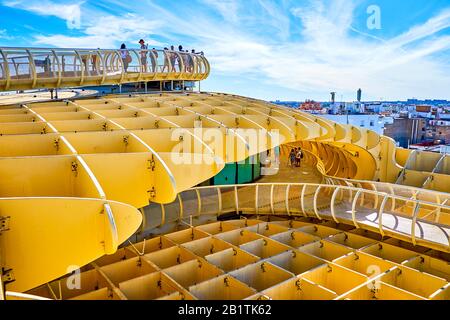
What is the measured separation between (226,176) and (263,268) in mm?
9923

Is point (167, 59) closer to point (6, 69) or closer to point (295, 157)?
point (6, 69)

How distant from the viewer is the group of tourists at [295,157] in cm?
3109

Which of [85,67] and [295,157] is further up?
[85,67]

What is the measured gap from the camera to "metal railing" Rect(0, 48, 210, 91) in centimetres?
1581

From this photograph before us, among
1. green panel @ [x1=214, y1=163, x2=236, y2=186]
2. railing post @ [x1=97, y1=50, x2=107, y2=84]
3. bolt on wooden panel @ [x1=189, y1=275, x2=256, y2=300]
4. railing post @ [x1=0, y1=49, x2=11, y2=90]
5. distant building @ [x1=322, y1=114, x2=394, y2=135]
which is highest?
railing post @ [x1=97, y1=50, x2=107, y2=84]

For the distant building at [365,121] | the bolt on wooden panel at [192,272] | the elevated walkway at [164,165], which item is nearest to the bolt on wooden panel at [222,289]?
the bolt on wooden panel at [192,272]

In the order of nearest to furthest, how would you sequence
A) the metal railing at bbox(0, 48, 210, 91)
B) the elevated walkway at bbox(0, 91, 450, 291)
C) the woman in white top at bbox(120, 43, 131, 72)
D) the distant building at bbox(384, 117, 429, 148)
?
the elevated walkway at bbox(0, 91, 450, 291) < the metal railing at bbox(0, 48, 210, 91) < the woman in white top at bbox(120, 43, 131, 72) < the distant building at bbox(384, 117, 429, 148)

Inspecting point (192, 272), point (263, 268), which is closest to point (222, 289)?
point (192, 272)

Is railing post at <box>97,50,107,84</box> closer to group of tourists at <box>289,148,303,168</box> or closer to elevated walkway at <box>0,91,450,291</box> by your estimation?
elevated walkway at <box>0,91,450,291</box>

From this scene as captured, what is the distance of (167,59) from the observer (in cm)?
2386

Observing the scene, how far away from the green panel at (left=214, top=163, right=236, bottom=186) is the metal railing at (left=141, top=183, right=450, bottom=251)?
57.2 inches

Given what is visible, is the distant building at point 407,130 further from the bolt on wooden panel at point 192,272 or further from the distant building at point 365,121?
the bolt on wooden panel at point 192,272

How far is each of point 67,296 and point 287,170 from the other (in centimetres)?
2010

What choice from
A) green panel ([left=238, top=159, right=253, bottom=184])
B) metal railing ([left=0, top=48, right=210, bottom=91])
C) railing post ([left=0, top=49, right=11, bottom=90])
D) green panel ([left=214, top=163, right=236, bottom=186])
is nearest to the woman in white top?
metal railing ([left=0, top=48, right=210, bottom=91])
